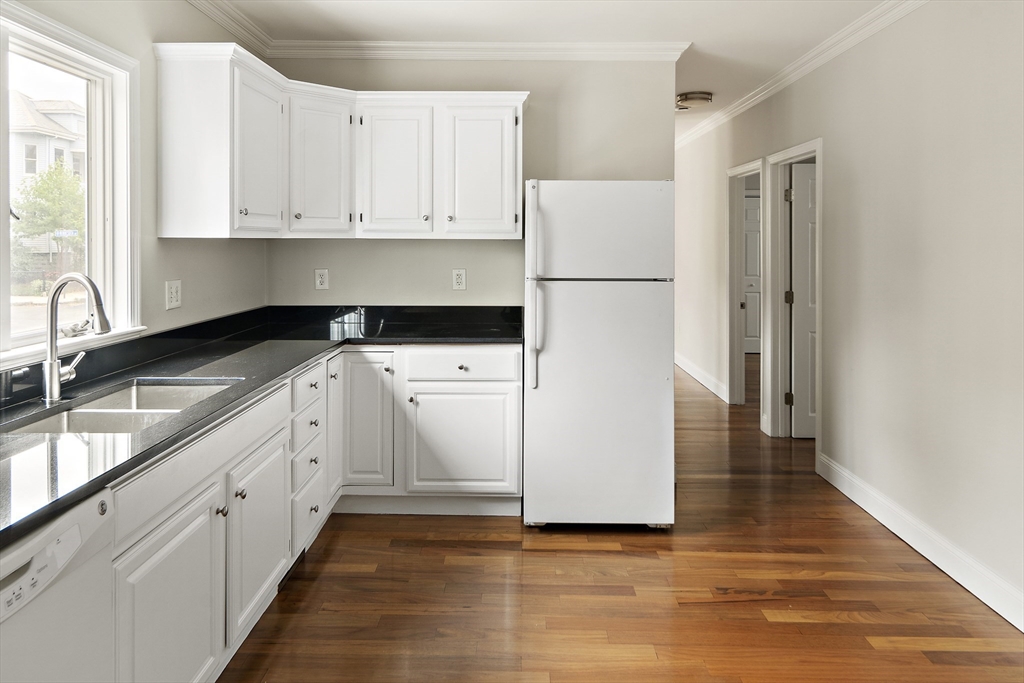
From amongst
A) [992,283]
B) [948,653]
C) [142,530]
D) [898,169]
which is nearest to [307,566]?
[142,530]

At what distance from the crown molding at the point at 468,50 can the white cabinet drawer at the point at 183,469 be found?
224 cm

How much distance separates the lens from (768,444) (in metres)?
4.96

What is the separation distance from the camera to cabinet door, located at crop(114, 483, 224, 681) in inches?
60.8

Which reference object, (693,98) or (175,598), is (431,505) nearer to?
(175,598)

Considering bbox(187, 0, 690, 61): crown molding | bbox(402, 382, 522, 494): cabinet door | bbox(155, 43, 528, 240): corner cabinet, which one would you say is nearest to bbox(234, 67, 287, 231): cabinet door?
bbox(155, 43, 528, 240): corner cabinet

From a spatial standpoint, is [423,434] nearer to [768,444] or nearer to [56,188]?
[56,188]

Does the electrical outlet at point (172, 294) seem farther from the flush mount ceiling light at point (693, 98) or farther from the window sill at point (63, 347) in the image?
the flush mount ceiling light at point (693, 98)

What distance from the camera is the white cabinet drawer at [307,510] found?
2.77 m

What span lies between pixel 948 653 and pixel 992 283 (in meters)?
→ 1.31

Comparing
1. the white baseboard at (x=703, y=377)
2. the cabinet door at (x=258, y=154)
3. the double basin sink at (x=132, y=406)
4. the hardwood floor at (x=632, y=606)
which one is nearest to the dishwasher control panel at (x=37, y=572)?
the double basin sink at (x=132, y=406)

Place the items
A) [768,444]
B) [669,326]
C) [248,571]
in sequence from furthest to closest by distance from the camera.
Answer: [768,444] → [669,326] → [248,571]

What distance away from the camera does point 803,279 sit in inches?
194

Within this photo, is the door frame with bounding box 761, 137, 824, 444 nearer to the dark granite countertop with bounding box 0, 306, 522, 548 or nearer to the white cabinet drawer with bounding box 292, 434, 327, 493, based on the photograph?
Answer: the dark granite countertop with bounding box 0, 306, 522, 548

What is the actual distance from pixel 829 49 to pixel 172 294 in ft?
11.6
